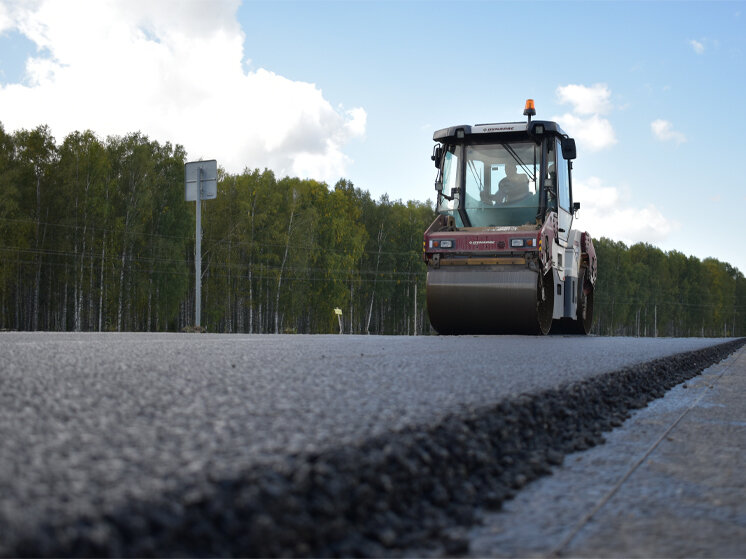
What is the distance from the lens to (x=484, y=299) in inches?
383

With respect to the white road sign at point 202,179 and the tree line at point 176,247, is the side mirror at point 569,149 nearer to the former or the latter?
the white road sign at point 202,179

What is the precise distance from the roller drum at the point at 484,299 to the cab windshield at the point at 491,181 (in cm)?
168

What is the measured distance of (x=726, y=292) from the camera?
101 metres

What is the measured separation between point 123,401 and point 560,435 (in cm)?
140

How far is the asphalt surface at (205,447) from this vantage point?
2.93 feet

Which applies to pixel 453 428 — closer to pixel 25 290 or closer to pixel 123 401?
pixel 123 401

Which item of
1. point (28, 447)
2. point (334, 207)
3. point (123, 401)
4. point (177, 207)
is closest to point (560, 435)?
point (123, 401)

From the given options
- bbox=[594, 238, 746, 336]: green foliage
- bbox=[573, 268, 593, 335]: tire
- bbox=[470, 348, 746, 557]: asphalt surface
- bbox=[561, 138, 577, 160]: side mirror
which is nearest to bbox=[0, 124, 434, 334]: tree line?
bbox=[573, 268, 593, 335]: tire

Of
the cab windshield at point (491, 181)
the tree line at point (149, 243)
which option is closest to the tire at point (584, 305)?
the cab windshield at point (491, 181)

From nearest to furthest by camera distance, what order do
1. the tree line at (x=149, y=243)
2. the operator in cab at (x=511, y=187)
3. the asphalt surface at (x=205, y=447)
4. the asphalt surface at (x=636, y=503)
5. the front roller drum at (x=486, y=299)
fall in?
the asphalt surface at (x=205, y=447)
the asphalt surface at (x=636, y=503)
the front roller drum at (x=486, y=299)
the operator in cab at (x=511, y=187)
the tree line at (x=149, y=243)

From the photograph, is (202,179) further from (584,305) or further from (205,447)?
(205,447)

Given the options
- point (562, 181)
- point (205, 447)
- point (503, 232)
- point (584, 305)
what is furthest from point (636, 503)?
point (584, 305)

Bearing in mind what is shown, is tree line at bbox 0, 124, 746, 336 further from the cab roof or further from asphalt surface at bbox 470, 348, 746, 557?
asphalt surface at bbox 470, 348, 746, 557

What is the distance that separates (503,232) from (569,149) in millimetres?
2313
